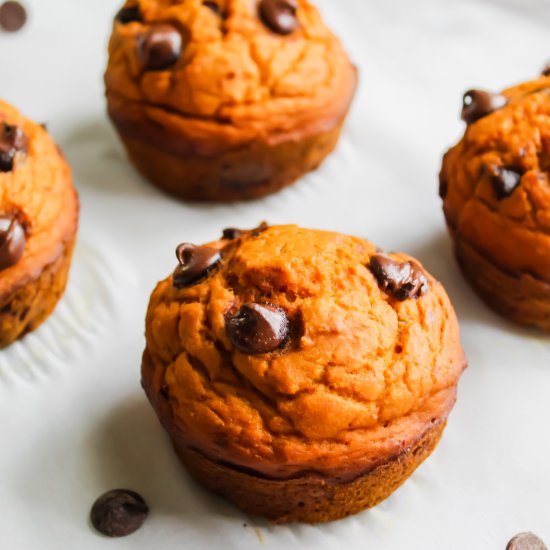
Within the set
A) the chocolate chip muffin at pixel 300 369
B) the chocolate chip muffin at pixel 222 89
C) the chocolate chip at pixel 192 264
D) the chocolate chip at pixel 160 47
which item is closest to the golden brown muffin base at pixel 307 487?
the chocolate chip muffin at pixel 300 369

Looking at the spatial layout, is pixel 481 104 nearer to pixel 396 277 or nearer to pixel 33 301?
pixel 396 277

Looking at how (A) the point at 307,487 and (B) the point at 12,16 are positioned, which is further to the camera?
(B) the point at 12,16

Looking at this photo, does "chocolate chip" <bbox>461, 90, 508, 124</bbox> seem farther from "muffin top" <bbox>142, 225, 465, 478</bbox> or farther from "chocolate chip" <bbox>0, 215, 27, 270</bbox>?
"chocolate chip" <bbox>0, 215, 27, 270</bbox>

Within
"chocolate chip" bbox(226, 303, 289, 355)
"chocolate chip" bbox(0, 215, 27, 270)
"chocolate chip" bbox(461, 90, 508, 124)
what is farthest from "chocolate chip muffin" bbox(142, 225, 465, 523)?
"chocolate chip" bbox(461, 90, 508, 124)

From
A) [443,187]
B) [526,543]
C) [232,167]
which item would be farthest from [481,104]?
[526,543]

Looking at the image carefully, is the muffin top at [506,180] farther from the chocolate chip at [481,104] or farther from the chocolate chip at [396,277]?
the chocolate chip at [396,277]

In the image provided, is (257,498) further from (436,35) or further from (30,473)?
(436,35)

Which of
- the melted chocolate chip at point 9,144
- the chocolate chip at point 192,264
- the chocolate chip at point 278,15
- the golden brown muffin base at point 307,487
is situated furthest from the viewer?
the chocolate chip at point 278,15
